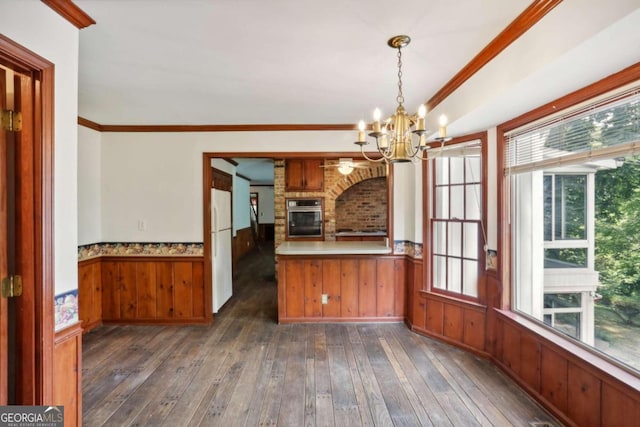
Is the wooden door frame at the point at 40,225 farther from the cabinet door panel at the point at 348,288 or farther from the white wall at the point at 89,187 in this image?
the cabinet door panel at the point at 348,288

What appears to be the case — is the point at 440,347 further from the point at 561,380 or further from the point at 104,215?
the point at 104,215

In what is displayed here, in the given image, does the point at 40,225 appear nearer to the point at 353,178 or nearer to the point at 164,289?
the point at 164,289

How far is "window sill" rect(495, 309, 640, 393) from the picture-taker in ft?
5.15

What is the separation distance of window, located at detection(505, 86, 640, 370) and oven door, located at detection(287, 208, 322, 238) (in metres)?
3.45

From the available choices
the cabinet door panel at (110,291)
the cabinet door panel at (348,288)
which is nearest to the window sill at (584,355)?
the cabinet door panel at (348,288)

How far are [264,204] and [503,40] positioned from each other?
942 cm

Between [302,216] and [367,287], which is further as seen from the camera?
[302,216]

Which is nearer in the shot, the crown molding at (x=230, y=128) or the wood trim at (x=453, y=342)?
the wood trim at (x=453, y=342)

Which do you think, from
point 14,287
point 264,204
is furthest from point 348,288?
point 264,204

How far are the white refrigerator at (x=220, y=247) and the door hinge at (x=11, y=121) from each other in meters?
2.38

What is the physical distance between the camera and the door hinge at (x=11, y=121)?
1378 mm

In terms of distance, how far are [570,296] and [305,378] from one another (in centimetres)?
201

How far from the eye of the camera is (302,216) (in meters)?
5.54

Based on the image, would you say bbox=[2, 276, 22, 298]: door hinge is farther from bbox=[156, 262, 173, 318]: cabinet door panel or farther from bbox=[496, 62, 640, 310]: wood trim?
bbox=[496, 62, 640, 310]: wood trim
